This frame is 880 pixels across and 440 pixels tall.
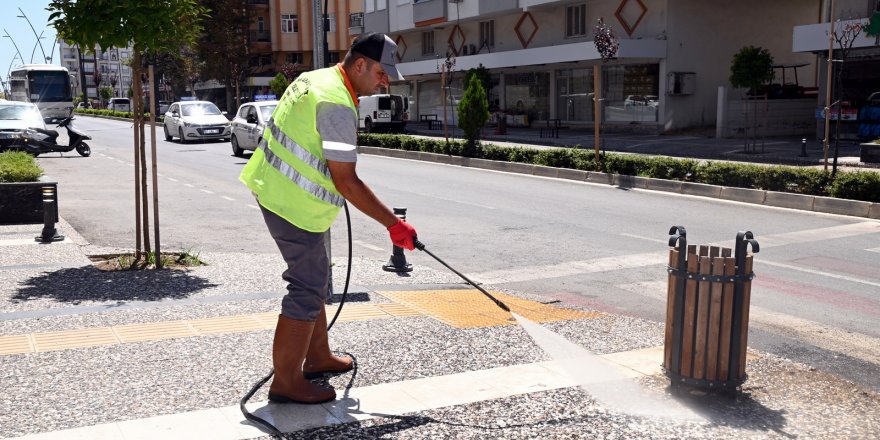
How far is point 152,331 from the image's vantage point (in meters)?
5.64

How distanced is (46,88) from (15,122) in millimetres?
22315

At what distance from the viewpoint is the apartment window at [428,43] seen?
50.3m

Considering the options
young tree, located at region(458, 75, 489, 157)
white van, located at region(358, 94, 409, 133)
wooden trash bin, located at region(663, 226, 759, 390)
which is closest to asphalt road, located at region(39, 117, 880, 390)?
wooden trash bin, located at region(663, 226, 759, 390)

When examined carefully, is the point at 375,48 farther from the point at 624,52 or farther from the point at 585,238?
the point at 624,52

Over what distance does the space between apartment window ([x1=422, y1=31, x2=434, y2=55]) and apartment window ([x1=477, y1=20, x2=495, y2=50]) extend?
5859 millimetres

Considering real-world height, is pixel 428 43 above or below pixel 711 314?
above

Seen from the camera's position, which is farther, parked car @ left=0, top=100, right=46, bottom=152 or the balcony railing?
the balcony railing

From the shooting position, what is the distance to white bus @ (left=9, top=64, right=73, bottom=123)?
4209 centimetres

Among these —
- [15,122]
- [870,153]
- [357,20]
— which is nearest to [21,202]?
[15,122]

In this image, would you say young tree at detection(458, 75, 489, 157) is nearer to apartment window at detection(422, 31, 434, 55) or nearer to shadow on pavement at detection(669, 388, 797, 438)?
shadow on pavement at detection(669, 388, 797, 438)

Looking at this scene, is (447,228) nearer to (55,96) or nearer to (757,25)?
(757,25)

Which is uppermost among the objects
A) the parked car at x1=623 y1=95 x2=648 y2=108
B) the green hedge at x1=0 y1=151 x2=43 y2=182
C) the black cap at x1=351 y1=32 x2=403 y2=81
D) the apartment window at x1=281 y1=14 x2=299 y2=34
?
the apartment window at x1=281 y1=14 x2=299 y2=34

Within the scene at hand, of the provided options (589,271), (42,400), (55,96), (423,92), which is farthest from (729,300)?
(423,92)

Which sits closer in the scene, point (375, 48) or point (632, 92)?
point (375, 48)
